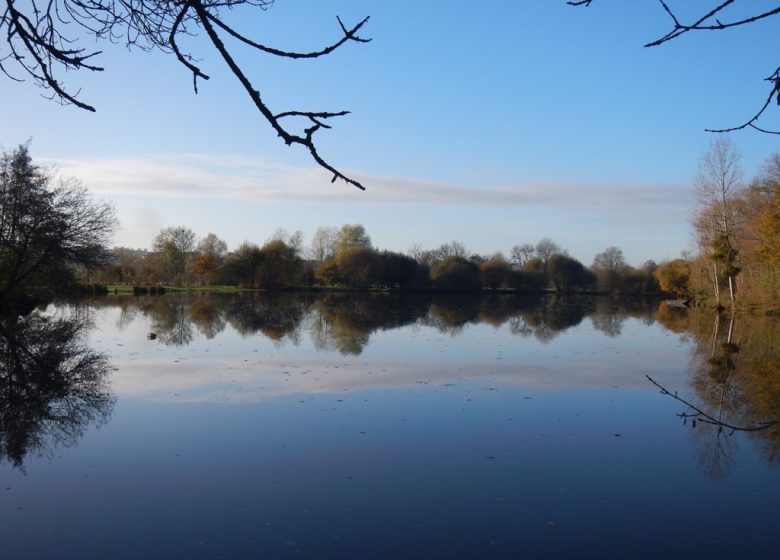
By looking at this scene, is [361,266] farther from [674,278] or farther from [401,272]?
[674,278]

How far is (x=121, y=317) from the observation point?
2419 cm

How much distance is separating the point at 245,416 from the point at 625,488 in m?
4.73

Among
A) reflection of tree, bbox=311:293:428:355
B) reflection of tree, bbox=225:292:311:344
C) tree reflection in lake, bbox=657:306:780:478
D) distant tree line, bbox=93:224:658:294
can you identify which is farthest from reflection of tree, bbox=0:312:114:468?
distant tree line, bbox=93:224:658:294

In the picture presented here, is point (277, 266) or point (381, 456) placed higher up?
point (277, 266)

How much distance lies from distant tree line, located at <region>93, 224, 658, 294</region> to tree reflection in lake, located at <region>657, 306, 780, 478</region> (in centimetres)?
4124

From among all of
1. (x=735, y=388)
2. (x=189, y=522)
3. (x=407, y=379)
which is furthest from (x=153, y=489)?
(x=735, y=388)

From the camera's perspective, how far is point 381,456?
21.5 ft

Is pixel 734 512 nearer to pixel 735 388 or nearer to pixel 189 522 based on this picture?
pixel 189 522

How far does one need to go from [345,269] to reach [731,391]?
172ft

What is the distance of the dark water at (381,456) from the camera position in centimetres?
460

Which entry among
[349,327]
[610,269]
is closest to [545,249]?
[610,269]

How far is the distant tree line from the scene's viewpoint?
61.5m

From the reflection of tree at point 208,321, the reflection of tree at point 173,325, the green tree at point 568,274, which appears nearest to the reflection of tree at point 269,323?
the reflection of tree at point 208,321

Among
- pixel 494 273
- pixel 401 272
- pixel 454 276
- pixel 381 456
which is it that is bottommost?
pixel 381 456
